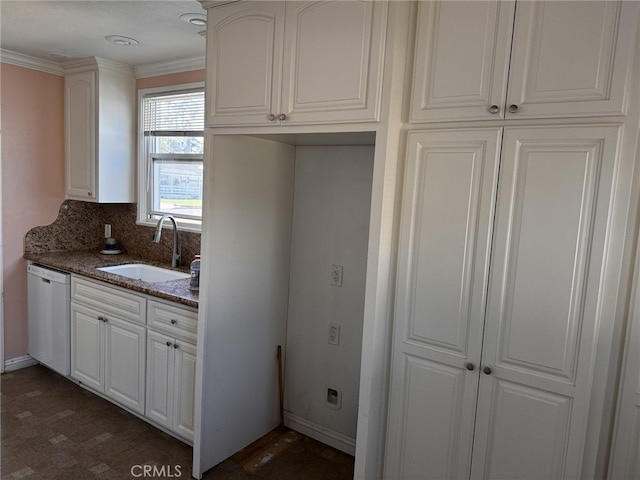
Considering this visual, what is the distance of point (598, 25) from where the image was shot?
54.9 inches

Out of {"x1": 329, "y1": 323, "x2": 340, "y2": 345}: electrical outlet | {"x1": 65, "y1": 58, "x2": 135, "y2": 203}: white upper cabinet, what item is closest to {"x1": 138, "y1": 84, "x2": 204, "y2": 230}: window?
{"x1": 65, "y1": 58, "x2": 135, "y2": 203}: white upper cabinet

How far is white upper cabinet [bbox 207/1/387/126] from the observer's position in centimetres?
169

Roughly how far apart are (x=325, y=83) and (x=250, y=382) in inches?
65.8

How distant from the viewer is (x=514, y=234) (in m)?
1.57

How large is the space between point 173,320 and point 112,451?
2.67ft

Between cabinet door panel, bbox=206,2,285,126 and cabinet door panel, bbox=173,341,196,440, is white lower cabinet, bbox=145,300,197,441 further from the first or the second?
cabinet door panel, bbox=206,2,285,126

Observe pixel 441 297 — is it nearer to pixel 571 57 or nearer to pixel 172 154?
pixel 571 57

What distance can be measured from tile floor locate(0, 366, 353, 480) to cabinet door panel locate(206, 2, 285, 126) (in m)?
1.82

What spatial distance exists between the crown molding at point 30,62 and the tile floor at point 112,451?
2.40 meters

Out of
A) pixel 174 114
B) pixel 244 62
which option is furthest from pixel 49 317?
pixel 244 62

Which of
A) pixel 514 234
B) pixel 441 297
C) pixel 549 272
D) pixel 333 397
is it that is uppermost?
pixel 514 234

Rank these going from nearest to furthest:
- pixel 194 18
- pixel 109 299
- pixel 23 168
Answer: pixel 194 18 → pixel 109 299 → pixel 23 168

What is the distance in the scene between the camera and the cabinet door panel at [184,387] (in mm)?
2512

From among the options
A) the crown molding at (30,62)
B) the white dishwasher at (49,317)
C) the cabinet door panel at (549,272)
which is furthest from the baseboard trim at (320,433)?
the crown molding at (30,62)
